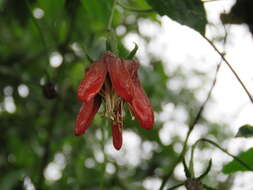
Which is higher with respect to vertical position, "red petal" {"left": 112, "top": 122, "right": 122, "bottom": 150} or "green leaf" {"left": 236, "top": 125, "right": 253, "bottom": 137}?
"red petal" {"left": 112, "top": 122, "right": 122, "bottom": 150}

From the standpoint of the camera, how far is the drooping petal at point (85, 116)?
37.0 inches

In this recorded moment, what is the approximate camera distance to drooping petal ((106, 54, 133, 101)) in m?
0.95

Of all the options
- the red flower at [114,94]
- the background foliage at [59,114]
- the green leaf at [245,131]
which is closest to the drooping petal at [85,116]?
the red flower at [114,94]

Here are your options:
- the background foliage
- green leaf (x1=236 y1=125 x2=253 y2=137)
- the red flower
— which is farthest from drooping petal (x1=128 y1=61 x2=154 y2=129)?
the background foliage

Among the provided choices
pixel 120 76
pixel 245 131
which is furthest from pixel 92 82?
pixel 245 131

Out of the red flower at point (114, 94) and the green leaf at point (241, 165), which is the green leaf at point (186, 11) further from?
the green leaf at point (241, 165)

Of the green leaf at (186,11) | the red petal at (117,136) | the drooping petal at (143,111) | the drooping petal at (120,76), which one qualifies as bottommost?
the red petal at (117,136)

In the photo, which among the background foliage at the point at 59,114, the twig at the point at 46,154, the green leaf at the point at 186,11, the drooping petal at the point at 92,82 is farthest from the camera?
the background foliage at the point at 59,114

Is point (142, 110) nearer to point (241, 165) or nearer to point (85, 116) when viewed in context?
point (85, 116)

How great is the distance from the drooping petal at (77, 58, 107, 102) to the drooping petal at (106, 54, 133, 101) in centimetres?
2

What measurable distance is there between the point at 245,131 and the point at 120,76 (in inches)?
16.3

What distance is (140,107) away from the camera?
96cm

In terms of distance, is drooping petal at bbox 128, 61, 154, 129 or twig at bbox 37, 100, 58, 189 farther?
twig at bbox 37, 100, 58, 189

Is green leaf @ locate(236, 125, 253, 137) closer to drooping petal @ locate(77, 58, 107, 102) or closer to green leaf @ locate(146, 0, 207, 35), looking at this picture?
green leaf @ locate(146, 0, 207, 35)
